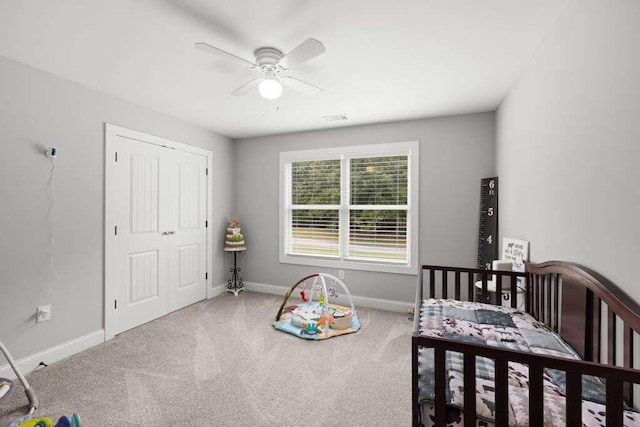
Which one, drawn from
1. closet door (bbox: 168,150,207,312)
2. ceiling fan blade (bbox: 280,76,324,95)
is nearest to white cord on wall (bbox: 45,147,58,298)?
closet door (bbox: 168,150,207,312)

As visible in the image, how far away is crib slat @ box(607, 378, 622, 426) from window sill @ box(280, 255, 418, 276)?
2850 mm

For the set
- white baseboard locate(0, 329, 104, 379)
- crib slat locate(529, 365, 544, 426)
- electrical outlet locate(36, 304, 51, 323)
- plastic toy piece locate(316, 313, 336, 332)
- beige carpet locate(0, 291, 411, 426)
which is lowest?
beige carpet locate(0, 291, 411, 426)

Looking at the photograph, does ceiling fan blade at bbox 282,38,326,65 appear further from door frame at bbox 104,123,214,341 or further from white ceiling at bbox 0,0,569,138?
door frame at bbox 104,123,214,341

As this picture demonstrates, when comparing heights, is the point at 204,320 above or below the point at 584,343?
below

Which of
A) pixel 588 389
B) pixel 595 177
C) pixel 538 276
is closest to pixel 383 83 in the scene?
pixel 595 177

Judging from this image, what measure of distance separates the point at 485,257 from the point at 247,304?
2.98 meters

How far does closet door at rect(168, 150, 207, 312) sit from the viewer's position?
3764mm

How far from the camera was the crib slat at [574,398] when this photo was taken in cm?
97

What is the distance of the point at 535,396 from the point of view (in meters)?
1.01

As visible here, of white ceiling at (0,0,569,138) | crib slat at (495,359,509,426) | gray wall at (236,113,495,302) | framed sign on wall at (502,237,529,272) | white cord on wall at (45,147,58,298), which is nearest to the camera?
crib slat at (495,359,509,426)

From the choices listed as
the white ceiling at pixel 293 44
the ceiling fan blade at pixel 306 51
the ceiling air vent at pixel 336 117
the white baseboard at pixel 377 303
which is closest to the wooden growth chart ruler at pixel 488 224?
the white ceiling at pixel 293 44

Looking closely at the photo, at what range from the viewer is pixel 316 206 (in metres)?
4.36

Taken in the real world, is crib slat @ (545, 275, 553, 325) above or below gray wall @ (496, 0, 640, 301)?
below

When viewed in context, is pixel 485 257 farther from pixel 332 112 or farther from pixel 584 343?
pixel 332 112
